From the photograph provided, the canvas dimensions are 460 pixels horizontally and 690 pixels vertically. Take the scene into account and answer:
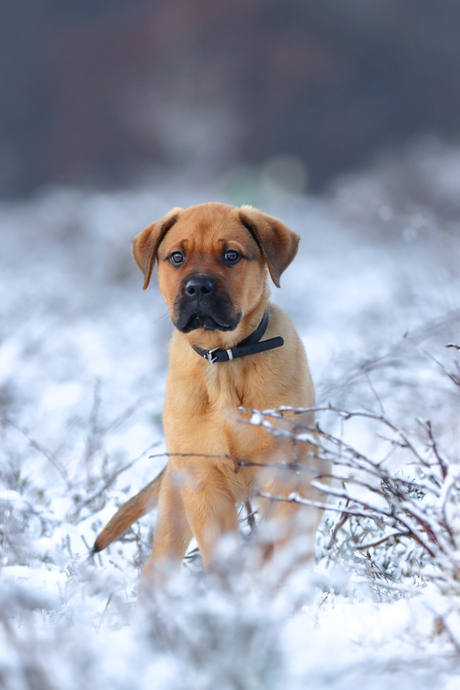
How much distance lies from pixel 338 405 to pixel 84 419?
2932 mm

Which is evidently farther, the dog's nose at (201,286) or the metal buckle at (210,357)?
the metal buckle at (210,357)

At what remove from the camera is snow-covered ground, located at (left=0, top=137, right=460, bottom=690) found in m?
1.47

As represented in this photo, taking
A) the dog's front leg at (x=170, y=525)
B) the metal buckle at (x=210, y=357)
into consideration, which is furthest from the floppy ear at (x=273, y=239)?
the dog's front leg at (x=170, y=525)

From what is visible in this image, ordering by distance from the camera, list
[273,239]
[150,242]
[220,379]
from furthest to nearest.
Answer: [150,242]
[273,239]
[220,379]

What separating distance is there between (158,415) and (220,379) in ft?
11.0

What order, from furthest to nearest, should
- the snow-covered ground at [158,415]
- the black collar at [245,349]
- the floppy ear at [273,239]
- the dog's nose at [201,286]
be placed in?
the floppy ear at [273,239] → the black collar at [245,349] → the dog's nose at [201,286] → the snow-covered ground at [158,415]

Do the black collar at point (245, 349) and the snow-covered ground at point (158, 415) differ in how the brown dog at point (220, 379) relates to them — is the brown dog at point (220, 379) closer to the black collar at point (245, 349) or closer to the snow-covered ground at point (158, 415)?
the black collar at point (245, 349)

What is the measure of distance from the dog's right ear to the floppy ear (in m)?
0.42

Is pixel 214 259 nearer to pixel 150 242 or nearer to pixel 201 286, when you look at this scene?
pixel 201 286

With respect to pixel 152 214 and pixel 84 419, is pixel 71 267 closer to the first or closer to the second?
pixel 152 214

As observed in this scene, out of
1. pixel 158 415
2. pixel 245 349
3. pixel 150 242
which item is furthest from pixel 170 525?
pixel 158 415

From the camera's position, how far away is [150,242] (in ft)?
11.6

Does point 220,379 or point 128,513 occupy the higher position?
point 220,379

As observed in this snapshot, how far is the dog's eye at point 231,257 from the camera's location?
3.28m
